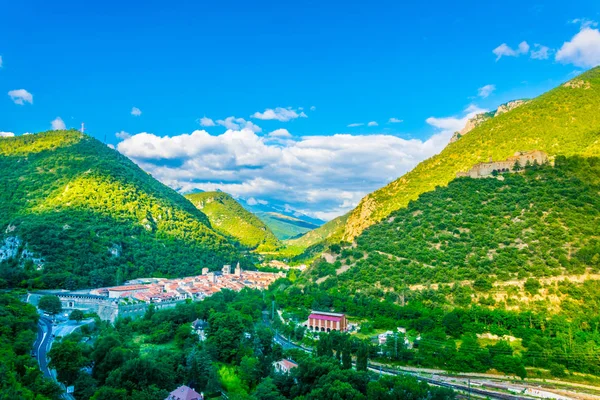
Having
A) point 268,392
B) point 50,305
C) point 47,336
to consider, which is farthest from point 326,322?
point 50,305

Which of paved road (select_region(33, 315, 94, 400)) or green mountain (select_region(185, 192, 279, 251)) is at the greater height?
green mountain (select_region(185, 192, 279, 251))

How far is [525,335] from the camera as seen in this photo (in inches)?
1442

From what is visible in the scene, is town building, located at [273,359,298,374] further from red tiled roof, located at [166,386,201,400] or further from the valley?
red tiled roof, located at [166,386,201,400]

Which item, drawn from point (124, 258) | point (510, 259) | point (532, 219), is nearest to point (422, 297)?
point (510, 259)

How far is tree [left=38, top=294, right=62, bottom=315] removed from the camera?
142 ft

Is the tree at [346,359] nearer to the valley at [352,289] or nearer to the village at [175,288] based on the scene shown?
the valley at [352,289]

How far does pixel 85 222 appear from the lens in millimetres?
68938

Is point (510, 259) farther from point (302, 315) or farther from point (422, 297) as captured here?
point (302, 315)

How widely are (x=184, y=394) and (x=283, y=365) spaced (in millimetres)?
8444

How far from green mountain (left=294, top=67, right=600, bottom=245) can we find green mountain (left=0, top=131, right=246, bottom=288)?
35.9 m

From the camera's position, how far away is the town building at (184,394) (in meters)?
24.6

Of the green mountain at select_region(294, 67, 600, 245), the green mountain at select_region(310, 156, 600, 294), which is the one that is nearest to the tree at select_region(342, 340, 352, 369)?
the green mountain at select_region(310, 156, 600, 294)

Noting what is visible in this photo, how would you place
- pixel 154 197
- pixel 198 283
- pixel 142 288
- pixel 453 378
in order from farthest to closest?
1. pixel 154 197
2. pixel 198 283
3. pixel 142 288
4. pixel 453 378

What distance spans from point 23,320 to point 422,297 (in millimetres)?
38384
